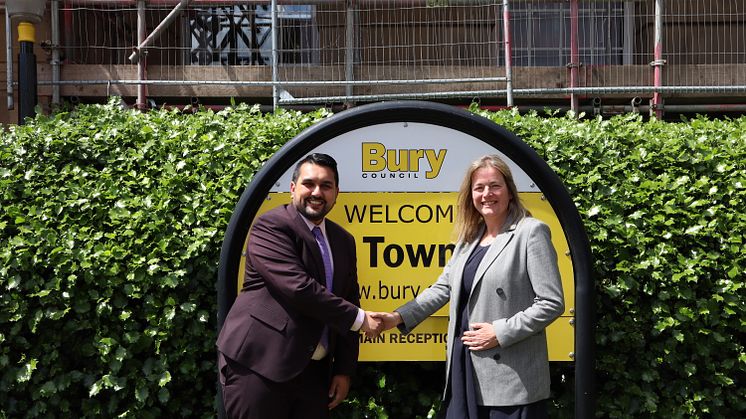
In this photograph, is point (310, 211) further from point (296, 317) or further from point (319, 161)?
point (296, 317)

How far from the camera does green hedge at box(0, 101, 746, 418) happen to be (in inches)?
164

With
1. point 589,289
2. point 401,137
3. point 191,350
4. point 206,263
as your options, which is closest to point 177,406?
point 191,350

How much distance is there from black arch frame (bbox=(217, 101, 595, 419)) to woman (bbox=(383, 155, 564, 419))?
258 mm

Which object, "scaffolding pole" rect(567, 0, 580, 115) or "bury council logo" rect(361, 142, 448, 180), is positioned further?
"scaffolding pole" rect(567, 0, 580, 115)

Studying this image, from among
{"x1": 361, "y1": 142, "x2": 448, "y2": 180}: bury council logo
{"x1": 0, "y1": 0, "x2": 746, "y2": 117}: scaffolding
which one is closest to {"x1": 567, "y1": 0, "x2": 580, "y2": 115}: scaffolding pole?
{"x1": 0, "y1": 0, "x2": 746, "y2": 117}: scaffolding

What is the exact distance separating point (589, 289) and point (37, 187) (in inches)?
126

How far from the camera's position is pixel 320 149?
13.0 feet

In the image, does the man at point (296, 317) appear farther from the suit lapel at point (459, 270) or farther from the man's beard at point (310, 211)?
the suit lapel at point (459, 270)

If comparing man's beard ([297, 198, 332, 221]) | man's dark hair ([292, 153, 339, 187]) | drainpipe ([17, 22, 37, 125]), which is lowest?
man's beard ([297, 198, 332, 221])

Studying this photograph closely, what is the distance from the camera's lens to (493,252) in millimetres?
3432

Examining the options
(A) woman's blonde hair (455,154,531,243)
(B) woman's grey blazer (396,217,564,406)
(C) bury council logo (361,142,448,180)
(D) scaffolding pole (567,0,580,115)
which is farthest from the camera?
(D) scaffolding pole (567,0,580,115)

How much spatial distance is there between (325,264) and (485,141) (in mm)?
1025

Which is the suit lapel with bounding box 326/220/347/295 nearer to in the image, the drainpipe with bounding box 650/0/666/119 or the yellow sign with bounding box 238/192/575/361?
the yellow sign with bounding box 238/192/575/361

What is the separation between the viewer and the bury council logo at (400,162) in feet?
13.2
